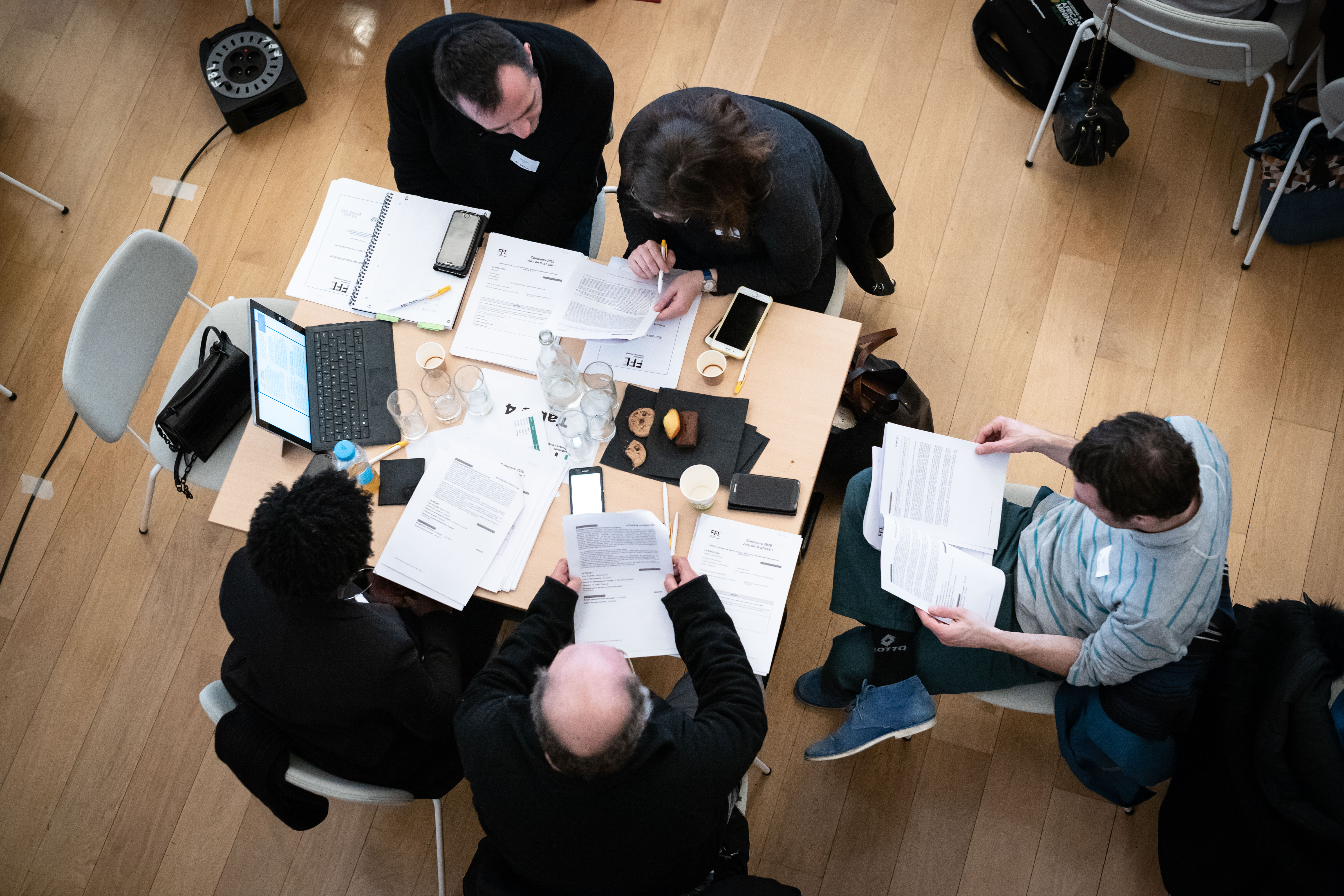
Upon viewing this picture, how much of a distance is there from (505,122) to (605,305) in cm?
48

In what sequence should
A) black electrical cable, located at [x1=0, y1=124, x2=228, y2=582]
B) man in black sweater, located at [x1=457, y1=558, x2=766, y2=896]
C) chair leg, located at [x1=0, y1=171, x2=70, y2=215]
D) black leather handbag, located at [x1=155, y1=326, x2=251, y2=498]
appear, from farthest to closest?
chair leg, located at [x1=0, y1=171, x2=70, y2=215] → black electrical cable, located at [x1=0, y1=124, x2=228, y2=582] → black leather handbag, located at [x1=155, y1=326, x2=251, y2=498] → man in black sweater, located at [x1=457, y1=558, x2=766, y2=896]

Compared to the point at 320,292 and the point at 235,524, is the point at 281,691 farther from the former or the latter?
the point at 320,292

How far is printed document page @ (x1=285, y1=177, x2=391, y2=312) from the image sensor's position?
2.10 metres

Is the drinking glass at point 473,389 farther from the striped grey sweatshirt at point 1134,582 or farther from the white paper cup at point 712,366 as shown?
the striped grey sweatshirt at point 1134,582

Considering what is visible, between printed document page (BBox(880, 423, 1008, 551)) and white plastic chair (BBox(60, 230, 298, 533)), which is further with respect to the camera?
white plastic chair (BBox(60, 230, 298, 533))

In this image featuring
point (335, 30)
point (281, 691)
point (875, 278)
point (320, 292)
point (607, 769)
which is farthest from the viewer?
point (335, 30)

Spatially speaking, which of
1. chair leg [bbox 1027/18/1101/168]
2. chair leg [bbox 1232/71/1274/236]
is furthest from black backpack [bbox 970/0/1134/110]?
chair leg [bbox 1232/71/1274/236]

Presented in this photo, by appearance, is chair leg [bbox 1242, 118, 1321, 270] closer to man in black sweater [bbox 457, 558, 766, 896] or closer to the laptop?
man in black sweater [bbox 457, 558, 766, 896]

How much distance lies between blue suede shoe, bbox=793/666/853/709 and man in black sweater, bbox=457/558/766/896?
2.33ft

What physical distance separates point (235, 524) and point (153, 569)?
1079mm

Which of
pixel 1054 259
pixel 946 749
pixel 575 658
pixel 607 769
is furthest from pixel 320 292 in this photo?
pixel 1054 259

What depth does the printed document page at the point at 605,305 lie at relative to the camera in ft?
6.56

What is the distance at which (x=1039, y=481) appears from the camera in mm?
2617

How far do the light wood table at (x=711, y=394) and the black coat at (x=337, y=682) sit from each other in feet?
0.65
